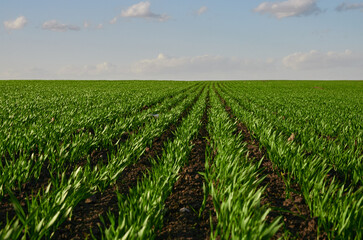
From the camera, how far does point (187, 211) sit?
3.20 meters

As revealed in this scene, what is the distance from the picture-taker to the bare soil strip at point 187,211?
9.09 feet

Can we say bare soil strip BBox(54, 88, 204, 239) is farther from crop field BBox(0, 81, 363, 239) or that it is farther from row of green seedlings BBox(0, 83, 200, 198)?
row of green seedlings BBox(0, 83, 200, 198)

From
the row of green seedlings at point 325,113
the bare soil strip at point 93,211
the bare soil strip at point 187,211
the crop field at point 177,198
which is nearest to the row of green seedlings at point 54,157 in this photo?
the crop field at point 177,198

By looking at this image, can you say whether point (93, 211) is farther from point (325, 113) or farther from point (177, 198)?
point (325, 113)

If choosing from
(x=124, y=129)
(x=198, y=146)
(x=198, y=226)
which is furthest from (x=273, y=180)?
(x=124, y=129)

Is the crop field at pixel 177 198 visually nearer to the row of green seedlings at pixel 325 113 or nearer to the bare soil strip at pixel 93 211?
the bare soil strip at pixel 93 211

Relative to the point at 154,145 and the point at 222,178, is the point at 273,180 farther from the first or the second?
the point at 154,145

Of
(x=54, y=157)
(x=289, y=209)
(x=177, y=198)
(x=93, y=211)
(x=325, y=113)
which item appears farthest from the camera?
(x=325, y=113)

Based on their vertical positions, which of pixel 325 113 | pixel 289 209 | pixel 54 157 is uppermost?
pixel 54 157

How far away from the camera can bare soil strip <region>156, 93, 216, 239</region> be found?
277 cm

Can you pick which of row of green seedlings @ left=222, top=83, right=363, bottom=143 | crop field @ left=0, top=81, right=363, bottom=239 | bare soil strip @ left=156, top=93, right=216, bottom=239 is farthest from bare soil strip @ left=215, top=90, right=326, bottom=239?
row of green seedlings @ left=222, top=83, right=363, bottom=143

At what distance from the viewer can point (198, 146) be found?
6.50 metres

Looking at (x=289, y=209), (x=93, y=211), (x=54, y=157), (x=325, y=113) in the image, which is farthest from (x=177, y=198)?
(x=325, y=113)

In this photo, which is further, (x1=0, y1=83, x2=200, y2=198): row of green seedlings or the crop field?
(x1=0, y1=83, x2=200, y2=198): row of green seedlings
